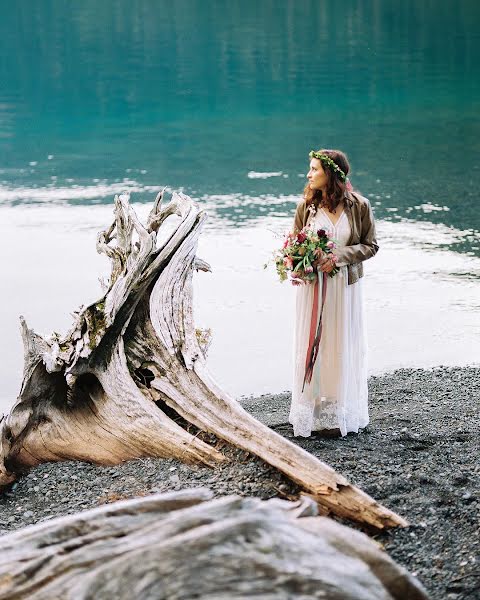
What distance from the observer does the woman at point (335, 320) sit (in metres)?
6.25

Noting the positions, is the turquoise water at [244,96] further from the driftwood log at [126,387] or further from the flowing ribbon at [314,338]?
the driftwood log at [126,387]

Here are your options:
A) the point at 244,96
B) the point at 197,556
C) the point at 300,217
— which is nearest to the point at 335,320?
the point at 300,217

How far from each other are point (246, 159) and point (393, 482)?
15057 mm

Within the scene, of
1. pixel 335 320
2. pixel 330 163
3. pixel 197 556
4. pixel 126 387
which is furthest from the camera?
pixel 335 320

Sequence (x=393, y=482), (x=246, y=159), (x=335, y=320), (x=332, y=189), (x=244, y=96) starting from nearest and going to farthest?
(x=393, y=482) < (x=332, y=189) < (x=335, y=320) < (x=246, y=159) < (x=244, y=96)

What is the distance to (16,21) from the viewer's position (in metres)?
48.3

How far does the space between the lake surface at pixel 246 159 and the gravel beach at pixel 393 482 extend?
2833 millimetres

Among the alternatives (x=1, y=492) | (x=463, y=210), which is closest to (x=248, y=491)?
(x=1, y=492)

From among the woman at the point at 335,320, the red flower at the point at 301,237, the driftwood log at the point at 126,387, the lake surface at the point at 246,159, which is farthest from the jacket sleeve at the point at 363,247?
the lake surface at the point at 246,159

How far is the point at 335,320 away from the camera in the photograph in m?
6.39

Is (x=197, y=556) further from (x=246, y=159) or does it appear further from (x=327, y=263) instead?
(x=246, y=159)

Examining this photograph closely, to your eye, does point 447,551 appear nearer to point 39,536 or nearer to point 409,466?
point 409,466

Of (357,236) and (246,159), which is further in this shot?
(246,159)

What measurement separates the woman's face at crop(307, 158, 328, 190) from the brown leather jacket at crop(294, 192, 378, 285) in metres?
0.19
